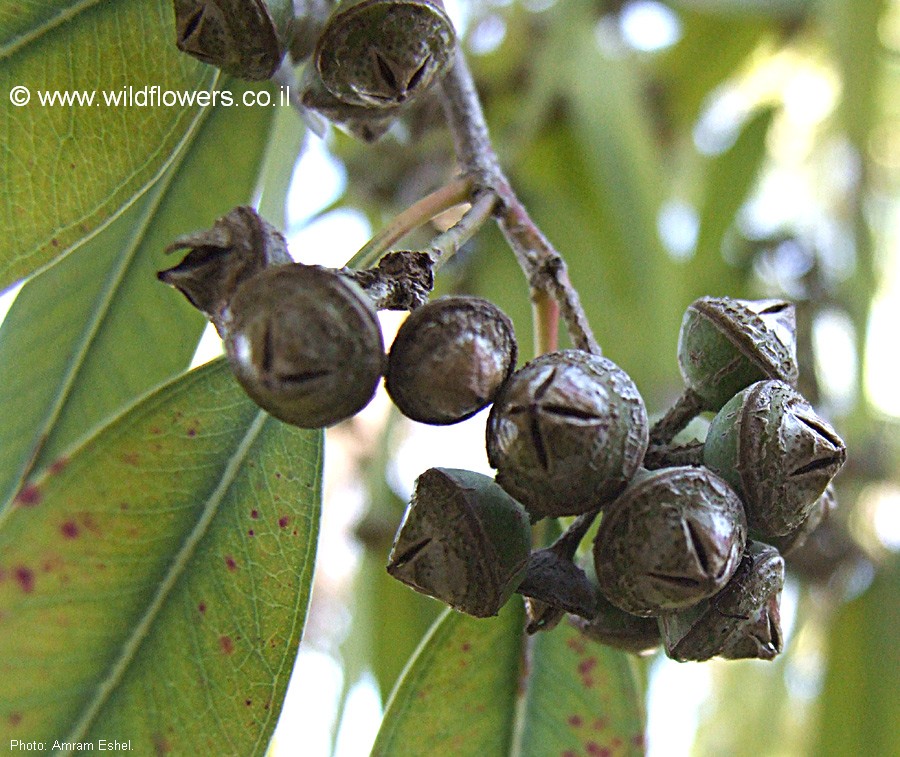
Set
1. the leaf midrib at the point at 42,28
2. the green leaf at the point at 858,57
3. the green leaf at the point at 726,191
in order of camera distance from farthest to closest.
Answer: the green leaf at the point at 726,191, the green leaf at the point at 858,57, the leaf midrib at the point at 42,28

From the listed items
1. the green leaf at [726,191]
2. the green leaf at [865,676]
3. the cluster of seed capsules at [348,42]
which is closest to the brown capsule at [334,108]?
the cluster of seed capsules at [348,42]

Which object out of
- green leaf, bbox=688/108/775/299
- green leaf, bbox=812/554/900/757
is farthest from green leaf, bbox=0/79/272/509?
green leaf, bbox=812/554/900/757

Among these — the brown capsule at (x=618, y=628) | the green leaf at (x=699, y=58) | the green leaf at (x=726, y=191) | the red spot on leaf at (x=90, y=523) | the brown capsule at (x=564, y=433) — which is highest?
the green leaf at (x=699, y=58)

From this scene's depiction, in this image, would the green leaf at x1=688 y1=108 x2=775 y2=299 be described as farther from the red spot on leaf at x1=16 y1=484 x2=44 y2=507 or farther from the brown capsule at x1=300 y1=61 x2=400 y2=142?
the red spot on leaf at x1=16 y1=484 x2=44 y2=507

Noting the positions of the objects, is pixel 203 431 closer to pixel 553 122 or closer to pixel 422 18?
pixel 422 18

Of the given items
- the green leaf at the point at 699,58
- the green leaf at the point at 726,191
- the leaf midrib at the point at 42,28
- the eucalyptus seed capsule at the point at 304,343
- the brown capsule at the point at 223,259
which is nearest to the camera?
the eucalyptus seed capsule at the point at 304,343

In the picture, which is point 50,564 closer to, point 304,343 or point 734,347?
point 304,343

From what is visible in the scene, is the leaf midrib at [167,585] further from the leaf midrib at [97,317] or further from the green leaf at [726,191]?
the green leaf at [726,191]

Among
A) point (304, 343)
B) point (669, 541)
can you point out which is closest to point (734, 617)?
point (669, 541)
